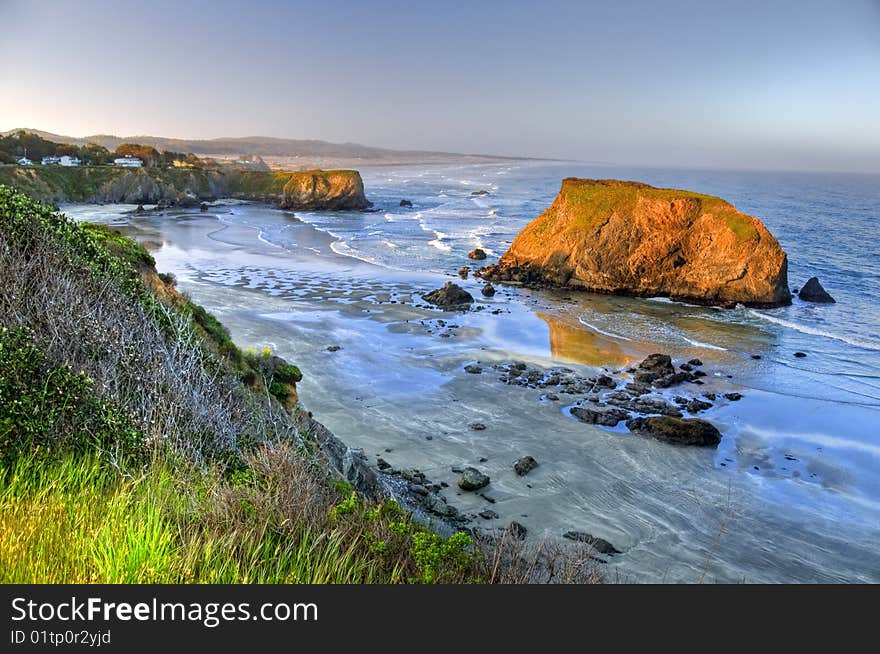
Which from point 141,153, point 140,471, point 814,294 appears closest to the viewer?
point 140,471

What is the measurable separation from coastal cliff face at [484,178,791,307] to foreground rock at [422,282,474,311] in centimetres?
978

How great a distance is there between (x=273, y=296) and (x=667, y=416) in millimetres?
26876

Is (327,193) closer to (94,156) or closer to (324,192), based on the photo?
(324,192)

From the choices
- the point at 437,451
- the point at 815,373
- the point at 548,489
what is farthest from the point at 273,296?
the point at 815,373

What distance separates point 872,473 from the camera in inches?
752

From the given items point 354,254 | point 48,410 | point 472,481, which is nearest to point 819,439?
point 472,481

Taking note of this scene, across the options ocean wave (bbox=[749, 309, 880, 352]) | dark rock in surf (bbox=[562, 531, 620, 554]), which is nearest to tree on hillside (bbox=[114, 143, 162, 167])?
ocean wave (bbox=[749, 309, 880, 352])

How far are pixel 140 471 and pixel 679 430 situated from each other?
697 inches

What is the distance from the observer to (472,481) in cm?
1667

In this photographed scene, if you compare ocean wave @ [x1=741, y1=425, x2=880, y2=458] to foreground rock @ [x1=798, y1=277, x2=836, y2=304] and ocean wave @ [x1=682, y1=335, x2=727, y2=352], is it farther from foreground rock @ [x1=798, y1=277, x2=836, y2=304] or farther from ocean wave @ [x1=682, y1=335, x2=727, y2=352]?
foreground rock @ [x1=798, y1=277, x2=836, y2=304]

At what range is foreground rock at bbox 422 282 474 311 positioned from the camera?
39.2m

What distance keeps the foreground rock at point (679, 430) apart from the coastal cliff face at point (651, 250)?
25.7m

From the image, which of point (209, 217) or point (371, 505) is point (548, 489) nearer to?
point (371, 505)
